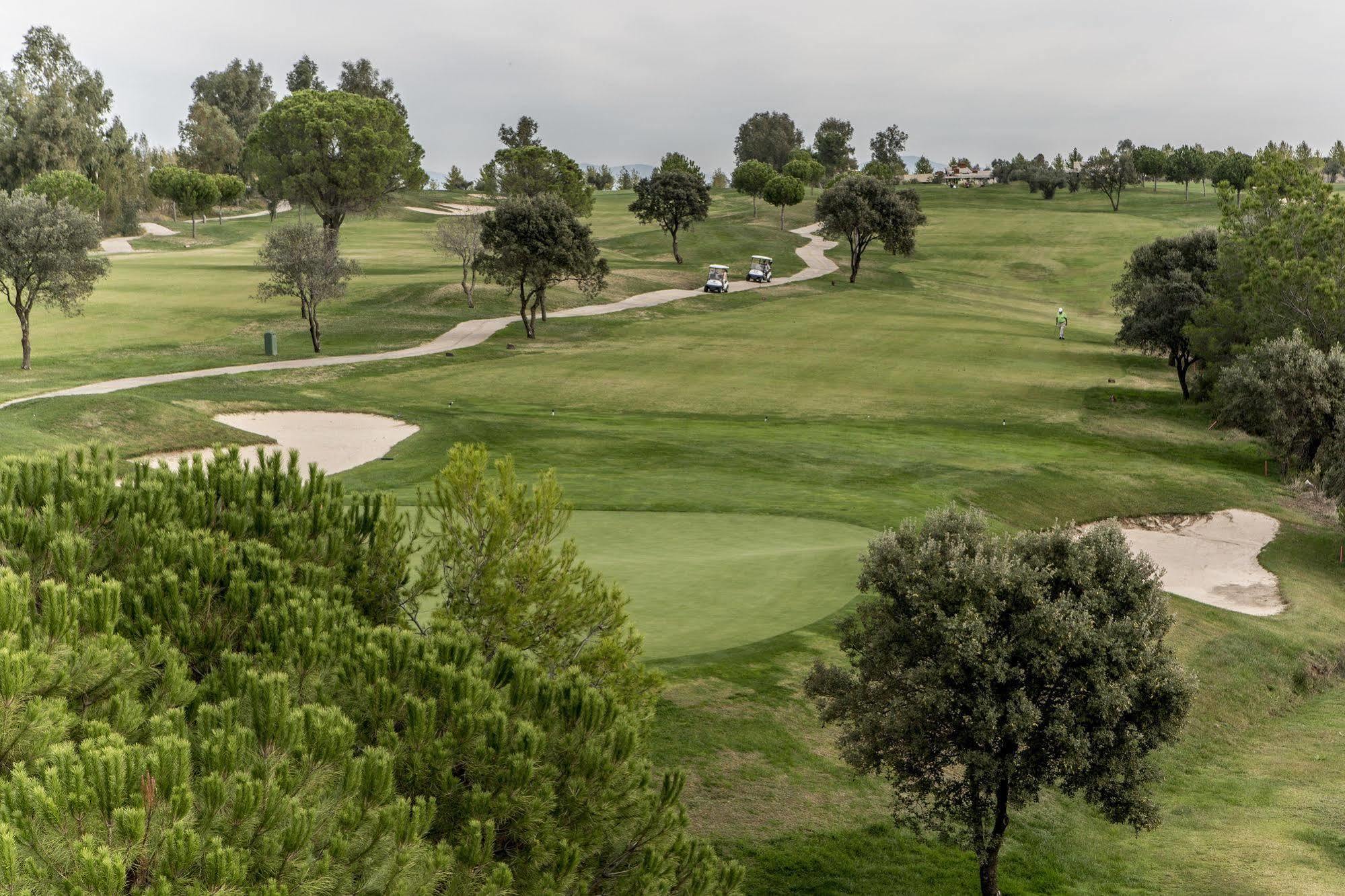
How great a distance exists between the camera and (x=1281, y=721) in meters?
25.4

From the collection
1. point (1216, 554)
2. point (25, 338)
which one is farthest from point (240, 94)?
point (1216, 554)

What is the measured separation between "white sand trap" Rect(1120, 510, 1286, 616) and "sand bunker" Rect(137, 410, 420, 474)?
24582 mm

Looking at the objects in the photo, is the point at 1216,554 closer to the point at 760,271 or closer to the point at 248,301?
the point at 248,301

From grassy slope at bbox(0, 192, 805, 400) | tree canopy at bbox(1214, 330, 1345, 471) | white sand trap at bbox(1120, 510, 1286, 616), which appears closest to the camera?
white sand trap at bbox(1120, 510, 1286, 616)

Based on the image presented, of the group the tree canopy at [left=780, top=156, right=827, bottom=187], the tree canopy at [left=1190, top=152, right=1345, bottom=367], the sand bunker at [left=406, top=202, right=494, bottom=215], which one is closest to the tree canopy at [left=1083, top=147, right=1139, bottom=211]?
the tree canopy at [left=780, top=156, right=827, bottom=187]

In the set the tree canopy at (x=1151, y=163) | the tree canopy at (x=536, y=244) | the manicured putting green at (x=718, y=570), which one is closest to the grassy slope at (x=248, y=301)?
the tree canopy at (x=536, y=244)

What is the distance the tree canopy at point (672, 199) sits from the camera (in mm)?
101438

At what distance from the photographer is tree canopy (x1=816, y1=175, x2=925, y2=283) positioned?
316 feet

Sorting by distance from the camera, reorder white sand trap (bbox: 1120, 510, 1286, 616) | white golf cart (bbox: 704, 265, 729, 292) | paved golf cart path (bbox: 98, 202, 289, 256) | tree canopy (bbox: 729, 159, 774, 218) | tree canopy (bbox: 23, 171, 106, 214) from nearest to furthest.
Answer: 1. white sand trap (bbox: 1120, 510, 1286, 616)
2. white golf cart (bbox: 704, 265, 729, 292)
3. tree canopy (bbox: 23, 171, 106, 214)
4. paved golf cart path (bbox: 98, 202, 289, 256)
5. tree canopy (bbox: 729, 159, 774, 218)

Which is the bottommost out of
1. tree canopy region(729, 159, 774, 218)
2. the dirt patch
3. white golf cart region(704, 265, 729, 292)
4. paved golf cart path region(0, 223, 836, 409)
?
the dirt patch

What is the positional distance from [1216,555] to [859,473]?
11.4 metres

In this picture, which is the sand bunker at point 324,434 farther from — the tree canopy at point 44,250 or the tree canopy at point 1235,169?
the tree canopy at point 1235,169

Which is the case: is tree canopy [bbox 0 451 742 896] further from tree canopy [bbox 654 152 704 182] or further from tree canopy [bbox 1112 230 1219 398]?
tree canopy [bbox 654 152 704 182]

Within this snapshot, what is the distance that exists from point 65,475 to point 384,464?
25.8m
